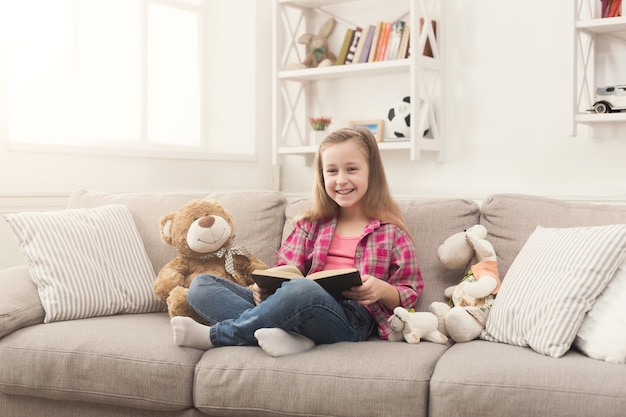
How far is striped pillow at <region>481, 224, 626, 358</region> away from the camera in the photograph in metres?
1.88

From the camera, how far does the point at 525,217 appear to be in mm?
2318

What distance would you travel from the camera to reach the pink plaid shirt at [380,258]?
7.20ft

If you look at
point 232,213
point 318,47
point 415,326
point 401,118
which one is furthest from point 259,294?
point 318,47

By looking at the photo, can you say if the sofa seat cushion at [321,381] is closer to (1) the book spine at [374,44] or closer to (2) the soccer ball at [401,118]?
(2) the soccer ball at [401,118]

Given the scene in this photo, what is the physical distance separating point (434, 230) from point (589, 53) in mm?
1607

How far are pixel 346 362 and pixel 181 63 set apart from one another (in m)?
2.78

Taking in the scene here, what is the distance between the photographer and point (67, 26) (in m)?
3.70

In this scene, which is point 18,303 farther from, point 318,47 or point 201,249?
point 318,47

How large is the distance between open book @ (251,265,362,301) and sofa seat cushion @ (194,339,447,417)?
0.15m

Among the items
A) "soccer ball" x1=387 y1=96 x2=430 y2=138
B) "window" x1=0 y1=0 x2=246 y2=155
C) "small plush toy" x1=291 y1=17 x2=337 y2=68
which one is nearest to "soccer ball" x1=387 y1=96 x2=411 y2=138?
"soccer ball" x1=387 y1=96 x2=430 y2=138

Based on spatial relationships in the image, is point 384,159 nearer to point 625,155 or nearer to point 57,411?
point 625,155

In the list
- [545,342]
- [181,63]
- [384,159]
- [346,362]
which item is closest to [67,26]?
[181,63]

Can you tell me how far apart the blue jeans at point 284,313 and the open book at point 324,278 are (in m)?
0.03

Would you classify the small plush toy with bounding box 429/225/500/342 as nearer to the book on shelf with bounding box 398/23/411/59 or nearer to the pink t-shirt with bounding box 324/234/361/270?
the pink t-shirt with bounding box 324/234/361/270
